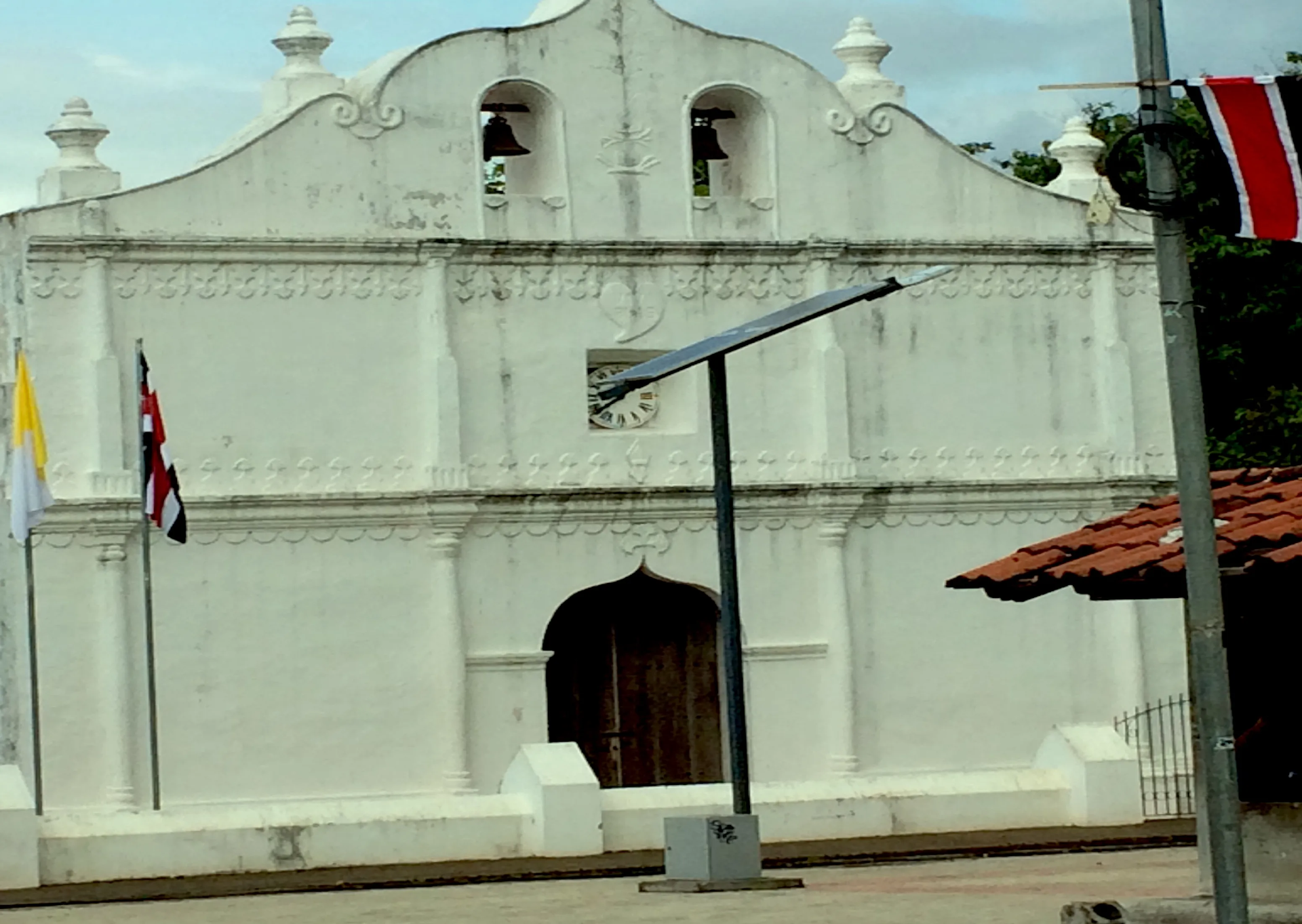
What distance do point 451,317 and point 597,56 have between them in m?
3.07

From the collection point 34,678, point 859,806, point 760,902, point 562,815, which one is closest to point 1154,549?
point 760,902

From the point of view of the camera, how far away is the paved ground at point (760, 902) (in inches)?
718

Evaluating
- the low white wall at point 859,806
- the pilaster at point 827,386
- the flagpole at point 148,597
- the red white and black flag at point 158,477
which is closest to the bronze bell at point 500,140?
the pilaster at point 827,386

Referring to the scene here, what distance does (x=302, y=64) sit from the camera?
28672 mm

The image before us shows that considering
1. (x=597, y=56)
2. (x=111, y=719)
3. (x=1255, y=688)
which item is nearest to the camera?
(x=1255, y=688)

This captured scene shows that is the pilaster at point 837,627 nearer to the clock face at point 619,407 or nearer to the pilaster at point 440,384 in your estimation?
the clock face at point 619,407

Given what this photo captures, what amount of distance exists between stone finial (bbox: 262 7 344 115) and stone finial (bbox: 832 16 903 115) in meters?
5.42

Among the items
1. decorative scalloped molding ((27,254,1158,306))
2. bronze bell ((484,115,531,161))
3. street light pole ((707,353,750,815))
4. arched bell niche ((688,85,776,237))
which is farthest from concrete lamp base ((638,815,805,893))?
bronze bell ((484,115,531,161))

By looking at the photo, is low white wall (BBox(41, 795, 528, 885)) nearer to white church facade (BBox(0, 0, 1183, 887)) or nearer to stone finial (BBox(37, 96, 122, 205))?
white church facade (BBox(0, 0, 1183, 887))

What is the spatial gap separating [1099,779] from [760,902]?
25.0 feet

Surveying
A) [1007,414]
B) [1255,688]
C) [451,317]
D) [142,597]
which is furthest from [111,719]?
[1255,688]

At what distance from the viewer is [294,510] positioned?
27719 millimetres

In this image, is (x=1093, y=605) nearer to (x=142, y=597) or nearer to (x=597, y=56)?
(x=597, y=56)

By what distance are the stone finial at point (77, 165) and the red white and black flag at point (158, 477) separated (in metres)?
2.37
